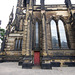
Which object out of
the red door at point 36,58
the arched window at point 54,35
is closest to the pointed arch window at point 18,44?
the red door at point 36,58

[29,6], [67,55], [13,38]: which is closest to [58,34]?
[67,55]

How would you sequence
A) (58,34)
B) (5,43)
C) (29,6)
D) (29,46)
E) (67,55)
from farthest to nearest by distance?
1. (5,43)
2. (29,6)
3. (58,34)
4. (67,55)
5. (29,46)

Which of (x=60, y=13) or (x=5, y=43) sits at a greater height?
(x=60, y=13)

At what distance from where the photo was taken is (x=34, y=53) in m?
8.84

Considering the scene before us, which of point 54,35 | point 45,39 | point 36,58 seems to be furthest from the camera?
point 54,35

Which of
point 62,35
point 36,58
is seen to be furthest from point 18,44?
point 62,35

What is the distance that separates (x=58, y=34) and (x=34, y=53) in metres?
5.22

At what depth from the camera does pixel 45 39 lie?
8.16m

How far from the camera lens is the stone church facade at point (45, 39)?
26.5ft

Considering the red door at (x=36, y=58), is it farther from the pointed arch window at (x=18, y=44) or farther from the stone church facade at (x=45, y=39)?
the pointed arch window at (x=18, y=44)

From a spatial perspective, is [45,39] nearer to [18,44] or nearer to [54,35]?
[54,35]

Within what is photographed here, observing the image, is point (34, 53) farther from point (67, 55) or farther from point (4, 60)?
point (4, 60)

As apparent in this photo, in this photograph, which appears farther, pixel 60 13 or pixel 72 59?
pixel 60 13

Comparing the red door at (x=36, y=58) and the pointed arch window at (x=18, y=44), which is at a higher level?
the pointed arch window at (x=18, y=44)
